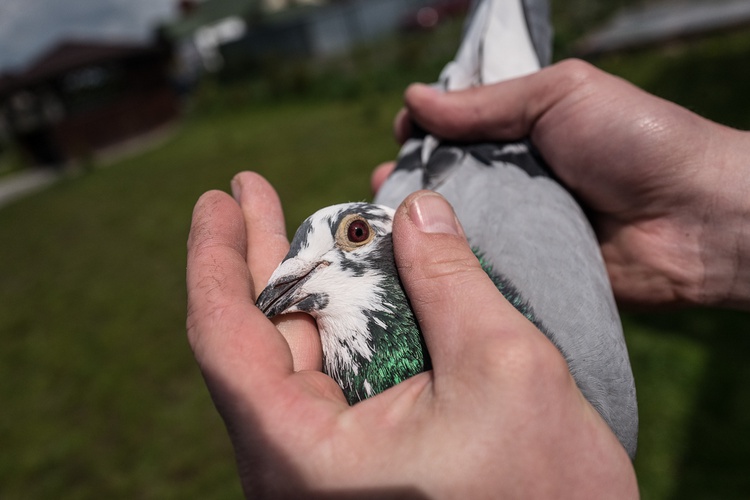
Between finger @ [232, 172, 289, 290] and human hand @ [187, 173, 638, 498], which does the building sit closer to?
finger @ [232, 172, 289, 290]

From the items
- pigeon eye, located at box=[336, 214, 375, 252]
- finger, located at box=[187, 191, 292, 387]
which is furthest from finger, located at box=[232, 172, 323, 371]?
pigeon eye, located at box=[336, 214, 375, 252]

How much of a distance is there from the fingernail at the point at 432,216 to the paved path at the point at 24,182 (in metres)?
15.5

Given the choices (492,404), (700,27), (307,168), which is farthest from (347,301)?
(700,27)

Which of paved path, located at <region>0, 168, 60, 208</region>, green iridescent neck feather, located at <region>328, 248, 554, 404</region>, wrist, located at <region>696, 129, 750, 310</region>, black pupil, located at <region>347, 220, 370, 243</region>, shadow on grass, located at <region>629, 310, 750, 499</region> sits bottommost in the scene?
shadow on grass, located at <region>629, 310, 750, 499</region>

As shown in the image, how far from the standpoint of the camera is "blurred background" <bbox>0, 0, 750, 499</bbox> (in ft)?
12.2

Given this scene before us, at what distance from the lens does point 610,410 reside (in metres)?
1.51

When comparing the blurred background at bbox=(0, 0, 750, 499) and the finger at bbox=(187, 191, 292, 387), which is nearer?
the finger at bbox=(187, 191, 292, 387)

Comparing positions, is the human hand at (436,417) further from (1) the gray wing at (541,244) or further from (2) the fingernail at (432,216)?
(1) the gray wing at (541,244)

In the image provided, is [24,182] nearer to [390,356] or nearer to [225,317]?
[225,317]

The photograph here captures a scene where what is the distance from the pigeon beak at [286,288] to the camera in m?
1.48

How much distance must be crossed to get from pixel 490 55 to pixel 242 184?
1.51 meters

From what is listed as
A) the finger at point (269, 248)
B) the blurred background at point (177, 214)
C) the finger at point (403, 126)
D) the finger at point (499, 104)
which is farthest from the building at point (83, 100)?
the finger at point (269, 248)

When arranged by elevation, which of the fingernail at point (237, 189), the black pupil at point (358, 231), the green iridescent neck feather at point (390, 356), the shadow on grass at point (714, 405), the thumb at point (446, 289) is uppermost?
the fingernail at point (237, 189)

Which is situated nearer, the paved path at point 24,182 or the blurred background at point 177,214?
the blurred background at point 177,214
